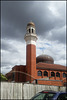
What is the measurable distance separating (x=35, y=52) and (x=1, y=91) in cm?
2748

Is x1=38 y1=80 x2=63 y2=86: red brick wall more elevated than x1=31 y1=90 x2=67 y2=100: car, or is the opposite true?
x1=31 y1=90 x2=67 y2=100: car

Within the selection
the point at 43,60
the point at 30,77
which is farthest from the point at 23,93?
the point at 43,60

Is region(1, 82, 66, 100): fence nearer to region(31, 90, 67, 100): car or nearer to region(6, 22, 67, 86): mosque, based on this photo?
region(31, 90, 67, 100): car

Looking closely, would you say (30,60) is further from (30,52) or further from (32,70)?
(32,70)

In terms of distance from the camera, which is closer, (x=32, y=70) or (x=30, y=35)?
(x=32, y=70)

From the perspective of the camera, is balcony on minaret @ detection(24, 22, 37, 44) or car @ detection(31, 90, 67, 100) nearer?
→ car @ detection(31, 90, 67, 100)

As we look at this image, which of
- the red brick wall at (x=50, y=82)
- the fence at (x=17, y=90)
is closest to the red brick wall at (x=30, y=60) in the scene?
the red brick wall at (x=50, y=82)

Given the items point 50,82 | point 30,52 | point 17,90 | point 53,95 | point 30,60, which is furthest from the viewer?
point 30,52

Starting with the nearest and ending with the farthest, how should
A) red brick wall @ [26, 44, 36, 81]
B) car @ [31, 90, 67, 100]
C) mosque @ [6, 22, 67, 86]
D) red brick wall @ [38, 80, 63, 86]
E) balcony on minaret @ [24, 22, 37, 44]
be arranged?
1. car @ [31, 90, 67, 100]
2. red brick wall @ [38, 80, 63, 86]
3. mosque @ [6, 22, 67, 86]
4. red brick wall @ [26, 44, 36, 81]
5. balcony on minaret @ [24, 22, 37, 44]

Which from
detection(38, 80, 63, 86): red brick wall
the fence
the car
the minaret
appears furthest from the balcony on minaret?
the car

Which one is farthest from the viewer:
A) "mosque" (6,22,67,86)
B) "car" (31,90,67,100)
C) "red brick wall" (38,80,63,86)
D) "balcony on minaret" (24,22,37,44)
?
"balcony on minaret" (24,22,37,44)

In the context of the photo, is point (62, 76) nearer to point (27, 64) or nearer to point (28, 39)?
point (27, 64)

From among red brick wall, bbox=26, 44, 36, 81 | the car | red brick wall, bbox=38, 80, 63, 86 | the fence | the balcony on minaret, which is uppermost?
the balcony on minaret

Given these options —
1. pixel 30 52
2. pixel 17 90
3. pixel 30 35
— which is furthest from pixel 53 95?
pixel 30 35
